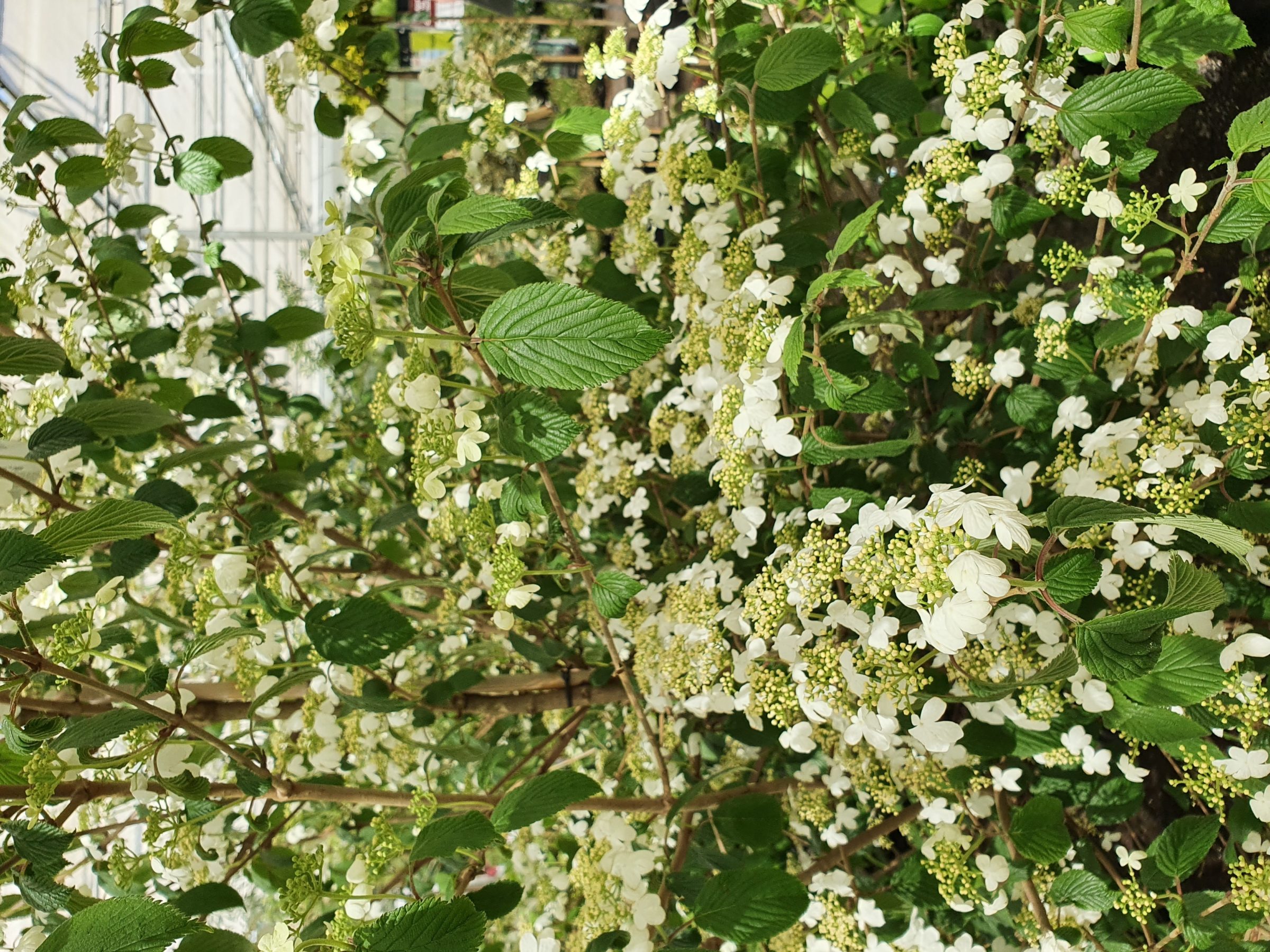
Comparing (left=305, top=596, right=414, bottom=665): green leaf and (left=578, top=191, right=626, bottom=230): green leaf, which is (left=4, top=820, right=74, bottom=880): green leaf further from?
(left=578, top=191, right=626, bottom=230): green leaf

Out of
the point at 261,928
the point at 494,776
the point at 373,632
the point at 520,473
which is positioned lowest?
the point at 261,928

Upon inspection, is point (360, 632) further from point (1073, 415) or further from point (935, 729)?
point (1073, 415)

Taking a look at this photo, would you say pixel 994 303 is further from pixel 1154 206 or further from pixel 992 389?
pixel 1154 206

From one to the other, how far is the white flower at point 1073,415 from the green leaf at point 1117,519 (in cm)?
34

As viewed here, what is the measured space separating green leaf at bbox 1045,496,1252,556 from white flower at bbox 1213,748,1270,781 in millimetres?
279

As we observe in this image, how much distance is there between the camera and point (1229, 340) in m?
0.72

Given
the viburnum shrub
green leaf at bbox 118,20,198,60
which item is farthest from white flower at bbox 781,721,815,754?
green leaf at bbox 118,20,198,60

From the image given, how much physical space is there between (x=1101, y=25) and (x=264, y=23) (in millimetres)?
808

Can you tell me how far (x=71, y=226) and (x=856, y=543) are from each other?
107 centimetres

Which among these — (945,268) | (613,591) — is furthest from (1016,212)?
(613,591)

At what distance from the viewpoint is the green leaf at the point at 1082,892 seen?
2.56 feet

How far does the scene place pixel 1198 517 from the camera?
0.52 m

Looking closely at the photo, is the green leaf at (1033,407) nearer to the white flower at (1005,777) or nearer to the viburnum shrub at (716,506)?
the viburnum shrub at (716,506)

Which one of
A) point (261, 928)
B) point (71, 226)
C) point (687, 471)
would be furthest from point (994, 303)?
point (261, 928)
